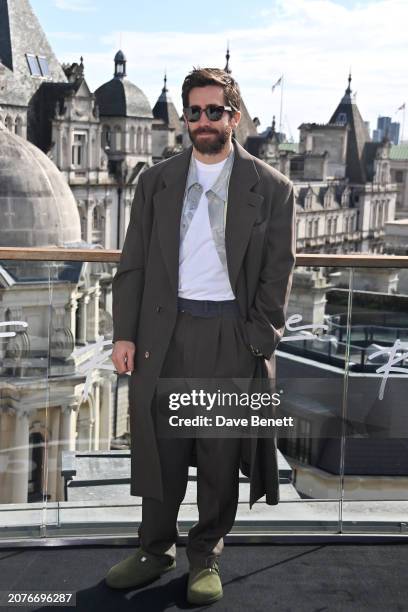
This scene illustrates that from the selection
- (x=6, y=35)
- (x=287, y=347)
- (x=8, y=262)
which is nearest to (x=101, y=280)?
(x=8, y=262)

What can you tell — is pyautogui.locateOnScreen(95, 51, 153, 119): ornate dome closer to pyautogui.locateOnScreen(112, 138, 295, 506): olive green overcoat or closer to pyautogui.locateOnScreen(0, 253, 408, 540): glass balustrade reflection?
pyautogui.locateOnScreen(0, 253, 408, 540): glass balustrade reflection

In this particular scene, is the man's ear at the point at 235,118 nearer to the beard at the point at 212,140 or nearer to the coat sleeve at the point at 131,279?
the beard at the point at 212,140

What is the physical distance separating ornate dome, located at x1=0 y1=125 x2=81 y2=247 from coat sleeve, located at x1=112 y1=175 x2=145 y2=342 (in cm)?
953

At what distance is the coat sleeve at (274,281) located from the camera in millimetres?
3135

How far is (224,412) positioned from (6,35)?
1352 inches

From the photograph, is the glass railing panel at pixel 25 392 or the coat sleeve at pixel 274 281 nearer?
the coat sleeve at pixel 274 281

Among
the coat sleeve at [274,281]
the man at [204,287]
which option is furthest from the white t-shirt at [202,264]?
the coat sleeve at [274,281]

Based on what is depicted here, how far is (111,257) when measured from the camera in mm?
3902

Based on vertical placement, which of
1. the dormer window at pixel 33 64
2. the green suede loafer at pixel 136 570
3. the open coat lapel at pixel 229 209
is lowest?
the green suede loafer at pixel 136 570

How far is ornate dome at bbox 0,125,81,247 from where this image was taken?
41.3ft

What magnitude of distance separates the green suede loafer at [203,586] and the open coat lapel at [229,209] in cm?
99

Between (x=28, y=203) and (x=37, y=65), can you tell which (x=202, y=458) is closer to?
(x=28, y=203)

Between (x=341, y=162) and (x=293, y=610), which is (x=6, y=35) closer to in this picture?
(x=341, y=162)

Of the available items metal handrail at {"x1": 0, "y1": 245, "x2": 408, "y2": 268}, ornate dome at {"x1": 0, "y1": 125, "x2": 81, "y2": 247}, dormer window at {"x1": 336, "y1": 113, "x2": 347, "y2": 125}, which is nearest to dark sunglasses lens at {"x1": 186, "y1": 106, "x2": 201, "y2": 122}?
metal handrail at {"x1": 0, "y1": 245, "x2": 408, "y2": 268}
